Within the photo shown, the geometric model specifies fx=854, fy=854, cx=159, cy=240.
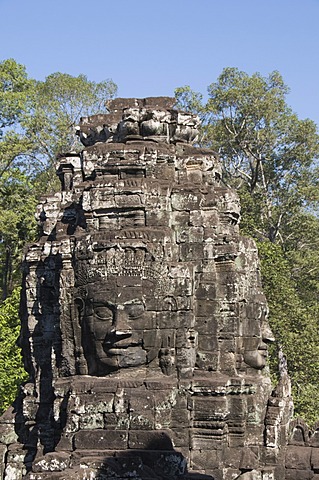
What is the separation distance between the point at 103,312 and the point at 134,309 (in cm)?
44

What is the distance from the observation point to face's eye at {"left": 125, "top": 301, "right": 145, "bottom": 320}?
1145 centimetres

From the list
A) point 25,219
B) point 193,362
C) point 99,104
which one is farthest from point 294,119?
point 193,362

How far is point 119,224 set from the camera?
12.0m

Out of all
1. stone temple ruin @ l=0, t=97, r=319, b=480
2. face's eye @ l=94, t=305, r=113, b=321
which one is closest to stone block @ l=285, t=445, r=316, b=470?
stone temple ruin @ l=0, t=97, r=319, b=480

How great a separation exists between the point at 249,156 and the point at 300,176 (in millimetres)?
2142

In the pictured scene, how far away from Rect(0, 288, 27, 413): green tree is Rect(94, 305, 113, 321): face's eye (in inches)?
386

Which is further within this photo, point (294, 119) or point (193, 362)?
point (294, 119)

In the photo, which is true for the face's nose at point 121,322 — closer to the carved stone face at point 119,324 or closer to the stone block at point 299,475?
the carved stone face at point 119,324

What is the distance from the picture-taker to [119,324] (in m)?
11.3

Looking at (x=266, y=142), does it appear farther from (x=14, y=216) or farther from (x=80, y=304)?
(x=80, y=304)

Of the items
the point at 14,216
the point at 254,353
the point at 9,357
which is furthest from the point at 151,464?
the point at 14,216

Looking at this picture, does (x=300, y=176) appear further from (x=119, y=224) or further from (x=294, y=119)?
(x=119, y=224)

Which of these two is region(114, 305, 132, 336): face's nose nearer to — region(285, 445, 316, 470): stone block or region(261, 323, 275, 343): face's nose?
region(261, 323, 275, 343): face's nose

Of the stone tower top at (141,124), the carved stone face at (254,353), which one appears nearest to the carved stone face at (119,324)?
the carved stone face at (254,353)
